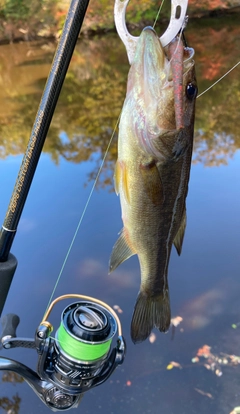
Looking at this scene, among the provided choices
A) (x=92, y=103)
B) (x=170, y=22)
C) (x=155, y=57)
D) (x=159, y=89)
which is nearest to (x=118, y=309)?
(x=159, y=89)

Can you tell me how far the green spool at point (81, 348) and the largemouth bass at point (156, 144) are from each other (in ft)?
1.13

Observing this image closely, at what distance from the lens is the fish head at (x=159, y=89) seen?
3.44 ft

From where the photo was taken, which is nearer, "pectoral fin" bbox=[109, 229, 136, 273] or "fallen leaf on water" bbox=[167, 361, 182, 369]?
"pectoral fin" bbox=[109, 229, 136, 273]

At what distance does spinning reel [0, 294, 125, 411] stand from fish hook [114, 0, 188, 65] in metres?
0.84

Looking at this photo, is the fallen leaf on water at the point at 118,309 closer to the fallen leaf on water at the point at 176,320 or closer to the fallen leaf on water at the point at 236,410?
the fallen leaf on water at the point at 176,320

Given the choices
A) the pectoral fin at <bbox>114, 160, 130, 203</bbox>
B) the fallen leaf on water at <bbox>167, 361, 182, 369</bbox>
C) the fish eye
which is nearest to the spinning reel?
the pectoral fin at <bbox>114, 160, 130, 203</bbox>

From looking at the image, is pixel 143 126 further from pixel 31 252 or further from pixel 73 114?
pixel 73 114

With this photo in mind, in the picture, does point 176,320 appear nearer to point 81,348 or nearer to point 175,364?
point 175,364

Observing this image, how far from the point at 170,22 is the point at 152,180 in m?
0.43

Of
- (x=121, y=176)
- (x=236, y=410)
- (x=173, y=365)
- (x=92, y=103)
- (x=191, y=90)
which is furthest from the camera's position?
(x=92, y=103)

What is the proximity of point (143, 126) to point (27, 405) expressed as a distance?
2026 mm

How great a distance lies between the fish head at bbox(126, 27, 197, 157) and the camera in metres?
1.05

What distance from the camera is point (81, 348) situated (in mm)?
1262

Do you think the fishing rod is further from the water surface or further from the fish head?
the water surface
